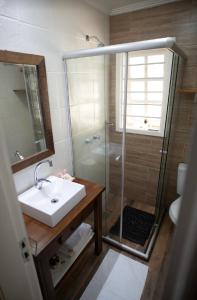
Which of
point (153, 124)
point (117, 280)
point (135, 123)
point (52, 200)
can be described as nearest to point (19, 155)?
point (52, 200)

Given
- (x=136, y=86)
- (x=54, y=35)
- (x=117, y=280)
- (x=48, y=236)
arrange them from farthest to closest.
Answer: (x=136, y=86) < (x=117, y=280) < (x=54, y=35) < (x=48, y=236)

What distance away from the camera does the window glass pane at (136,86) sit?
2280mm

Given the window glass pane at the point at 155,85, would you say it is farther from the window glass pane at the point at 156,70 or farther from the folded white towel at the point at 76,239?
the folded white towel at the point at 76,239

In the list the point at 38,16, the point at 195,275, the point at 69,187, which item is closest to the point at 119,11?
the point at 38,16

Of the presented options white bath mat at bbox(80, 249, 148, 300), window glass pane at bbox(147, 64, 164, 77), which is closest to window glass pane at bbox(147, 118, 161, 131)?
window glass pane at bbox(147, 64, 164, 77)

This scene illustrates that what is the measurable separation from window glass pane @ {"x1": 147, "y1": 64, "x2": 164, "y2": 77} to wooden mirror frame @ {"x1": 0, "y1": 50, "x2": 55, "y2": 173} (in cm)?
130

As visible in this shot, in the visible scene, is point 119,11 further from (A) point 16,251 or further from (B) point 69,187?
(A) point 16,251

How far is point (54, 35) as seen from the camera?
1.55 m

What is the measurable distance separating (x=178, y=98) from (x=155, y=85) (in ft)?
1.08

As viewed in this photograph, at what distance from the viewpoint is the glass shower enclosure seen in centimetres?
192

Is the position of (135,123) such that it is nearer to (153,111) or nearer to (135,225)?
(153,111)

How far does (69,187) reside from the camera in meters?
1.60

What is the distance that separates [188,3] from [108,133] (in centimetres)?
155

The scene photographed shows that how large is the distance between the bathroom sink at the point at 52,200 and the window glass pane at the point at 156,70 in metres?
1.60
